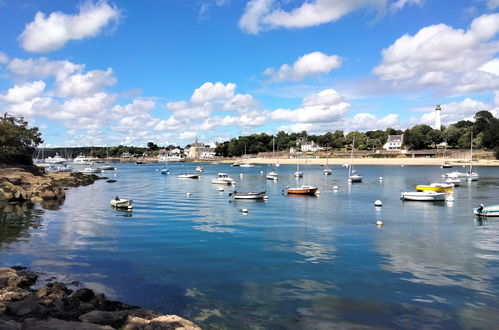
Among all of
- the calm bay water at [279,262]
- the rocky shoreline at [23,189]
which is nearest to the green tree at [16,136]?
the rocky shoreline at [23,189]

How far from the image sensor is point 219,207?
170ft

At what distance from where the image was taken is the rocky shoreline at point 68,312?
12953 mm

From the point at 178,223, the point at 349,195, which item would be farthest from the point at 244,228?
the point at 349,195

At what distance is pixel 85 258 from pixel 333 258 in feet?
54.6

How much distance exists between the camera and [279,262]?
24.8m

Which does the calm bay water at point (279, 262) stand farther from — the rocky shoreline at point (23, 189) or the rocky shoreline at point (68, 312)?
the rocky shoreline at point (23, 189)

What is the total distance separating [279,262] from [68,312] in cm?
1304

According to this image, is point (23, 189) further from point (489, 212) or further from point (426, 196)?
point (489, 212)

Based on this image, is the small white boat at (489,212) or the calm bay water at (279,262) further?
the small white boat at (489,212)

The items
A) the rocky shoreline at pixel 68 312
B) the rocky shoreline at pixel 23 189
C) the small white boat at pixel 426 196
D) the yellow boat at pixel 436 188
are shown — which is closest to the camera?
the rocky shoreline at pixel 68 312

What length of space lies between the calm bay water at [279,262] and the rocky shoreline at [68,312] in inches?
71.8

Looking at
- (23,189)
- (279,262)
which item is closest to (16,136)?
(23,189)

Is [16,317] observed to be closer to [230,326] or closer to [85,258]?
[230,326]

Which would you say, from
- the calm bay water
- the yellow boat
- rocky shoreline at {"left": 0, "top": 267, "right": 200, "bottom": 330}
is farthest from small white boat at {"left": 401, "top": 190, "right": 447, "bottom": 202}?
rocky shoreline at {"left": 0, "top": 267, "right": 200, "bottom": 330}
